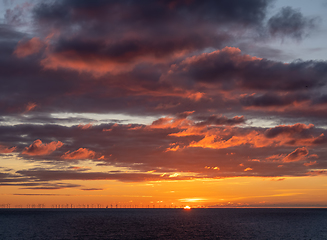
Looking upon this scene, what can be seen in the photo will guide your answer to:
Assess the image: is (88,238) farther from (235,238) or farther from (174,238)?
(235,238)

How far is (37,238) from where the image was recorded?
146500 millimetres

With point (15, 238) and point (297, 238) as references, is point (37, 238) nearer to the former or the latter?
point (15, 238)

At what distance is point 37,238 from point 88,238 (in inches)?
880

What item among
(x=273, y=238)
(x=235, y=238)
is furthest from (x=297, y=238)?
(x=235, y=238)

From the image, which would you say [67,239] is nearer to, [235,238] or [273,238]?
[235,238]

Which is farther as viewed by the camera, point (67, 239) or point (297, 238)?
point (297, 238)

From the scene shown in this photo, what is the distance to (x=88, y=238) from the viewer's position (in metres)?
143

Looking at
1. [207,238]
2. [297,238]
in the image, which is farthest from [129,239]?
[297,238]

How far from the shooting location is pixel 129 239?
142125 mm

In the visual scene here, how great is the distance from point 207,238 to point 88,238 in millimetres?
49339

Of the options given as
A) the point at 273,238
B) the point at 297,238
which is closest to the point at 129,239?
the point at 273,238

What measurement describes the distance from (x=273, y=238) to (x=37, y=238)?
9961 centimetres

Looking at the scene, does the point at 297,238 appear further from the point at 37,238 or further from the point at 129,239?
the point at 37,238

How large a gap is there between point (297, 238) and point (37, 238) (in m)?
110
